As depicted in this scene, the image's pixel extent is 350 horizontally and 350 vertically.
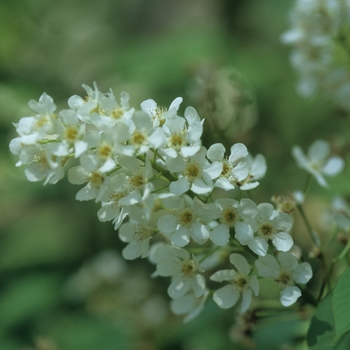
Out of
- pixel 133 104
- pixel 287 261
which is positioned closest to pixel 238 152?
pixel 287 261

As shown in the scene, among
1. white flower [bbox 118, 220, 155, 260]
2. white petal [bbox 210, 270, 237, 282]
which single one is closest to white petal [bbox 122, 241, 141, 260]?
white flower [bbox 118, 220, 155, 260]

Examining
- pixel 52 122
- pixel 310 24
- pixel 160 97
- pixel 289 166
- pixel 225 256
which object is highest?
pixel 52 122

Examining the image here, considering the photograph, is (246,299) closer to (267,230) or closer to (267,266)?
(267,266)

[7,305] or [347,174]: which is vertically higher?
[347,174]

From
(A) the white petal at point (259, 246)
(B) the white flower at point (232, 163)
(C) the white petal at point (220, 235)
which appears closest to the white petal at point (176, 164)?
(B) the white flower at point (232, 163)

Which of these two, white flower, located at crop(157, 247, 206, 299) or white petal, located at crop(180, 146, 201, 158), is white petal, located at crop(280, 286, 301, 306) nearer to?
white flower, located at crop(157, 247, 206, 299)

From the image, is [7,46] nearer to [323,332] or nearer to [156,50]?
[156,50]

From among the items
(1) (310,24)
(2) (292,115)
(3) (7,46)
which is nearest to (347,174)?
(1) (310,24)

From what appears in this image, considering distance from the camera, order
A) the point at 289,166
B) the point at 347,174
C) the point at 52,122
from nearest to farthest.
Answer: the point at 52,122 → the point at 347,174 → the point at 289,166
